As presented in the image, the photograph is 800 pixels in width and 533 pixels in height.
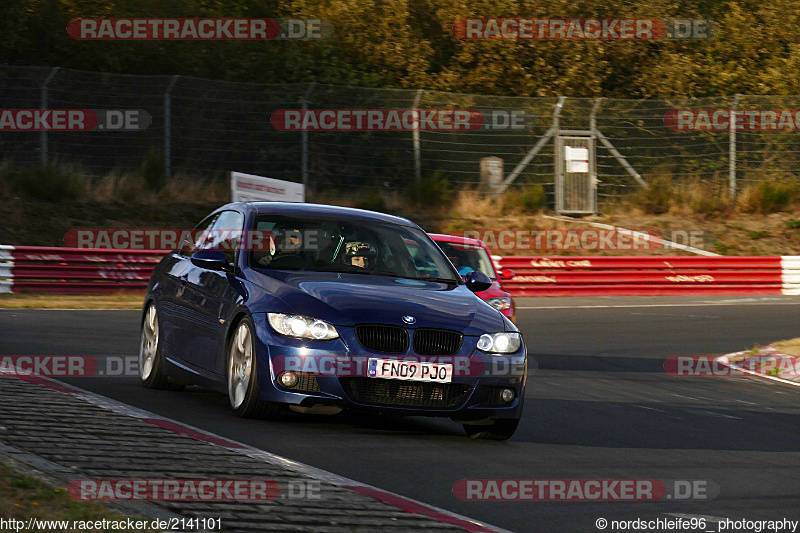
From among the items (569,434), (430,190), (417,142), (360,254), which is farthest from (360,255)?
(430,190)

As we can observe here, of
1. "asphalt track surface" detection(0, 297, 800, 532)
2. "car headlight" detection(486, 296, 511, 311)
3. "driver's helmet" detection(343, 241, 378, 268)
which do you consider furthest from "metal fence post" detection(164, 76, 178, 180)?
"driver's helmet" detection(343, 241, 378, 268)

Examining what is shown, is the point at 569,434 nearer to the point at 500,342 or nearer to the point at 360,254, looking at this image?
the point at 500,342

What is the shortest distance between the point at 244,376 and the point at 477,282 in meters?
2.05

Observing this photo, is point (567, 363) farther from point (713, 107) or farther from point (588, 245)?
point (713, 107)

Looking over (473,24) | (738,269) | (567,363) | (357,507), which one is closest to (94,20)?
(473,24)

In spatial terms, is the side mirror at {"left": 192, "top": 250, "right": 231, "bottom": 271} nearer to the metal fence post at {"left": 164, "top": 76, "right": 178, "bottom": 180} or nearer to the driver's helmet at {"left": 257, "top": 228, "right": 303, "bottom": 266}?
the driver's helmet at {"left": 257, "top": 228, "right": 303, "bottom": 266}

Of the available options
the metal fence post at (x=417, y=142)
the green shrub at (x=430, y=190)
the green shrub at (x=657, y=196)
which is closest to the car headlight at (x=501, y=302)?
the metal fence post at (x=417, y=142)

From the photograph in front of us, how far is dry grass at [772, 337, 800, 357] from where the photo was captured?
56.5 feet

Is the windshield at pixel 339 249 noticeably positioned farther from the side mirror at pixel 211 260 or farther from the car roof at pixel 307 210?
the side mirror at pixel 211 260

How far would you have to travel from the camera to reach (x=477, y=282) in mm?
9766

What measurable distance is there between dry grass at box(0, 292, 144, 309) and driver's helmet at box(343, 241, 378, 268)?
12.2m

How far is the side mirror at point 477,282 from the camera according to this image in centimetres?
970

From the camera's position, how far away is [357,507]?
237 inches

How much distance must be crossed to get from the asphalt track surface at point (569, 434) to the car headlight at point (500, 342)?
64cm
